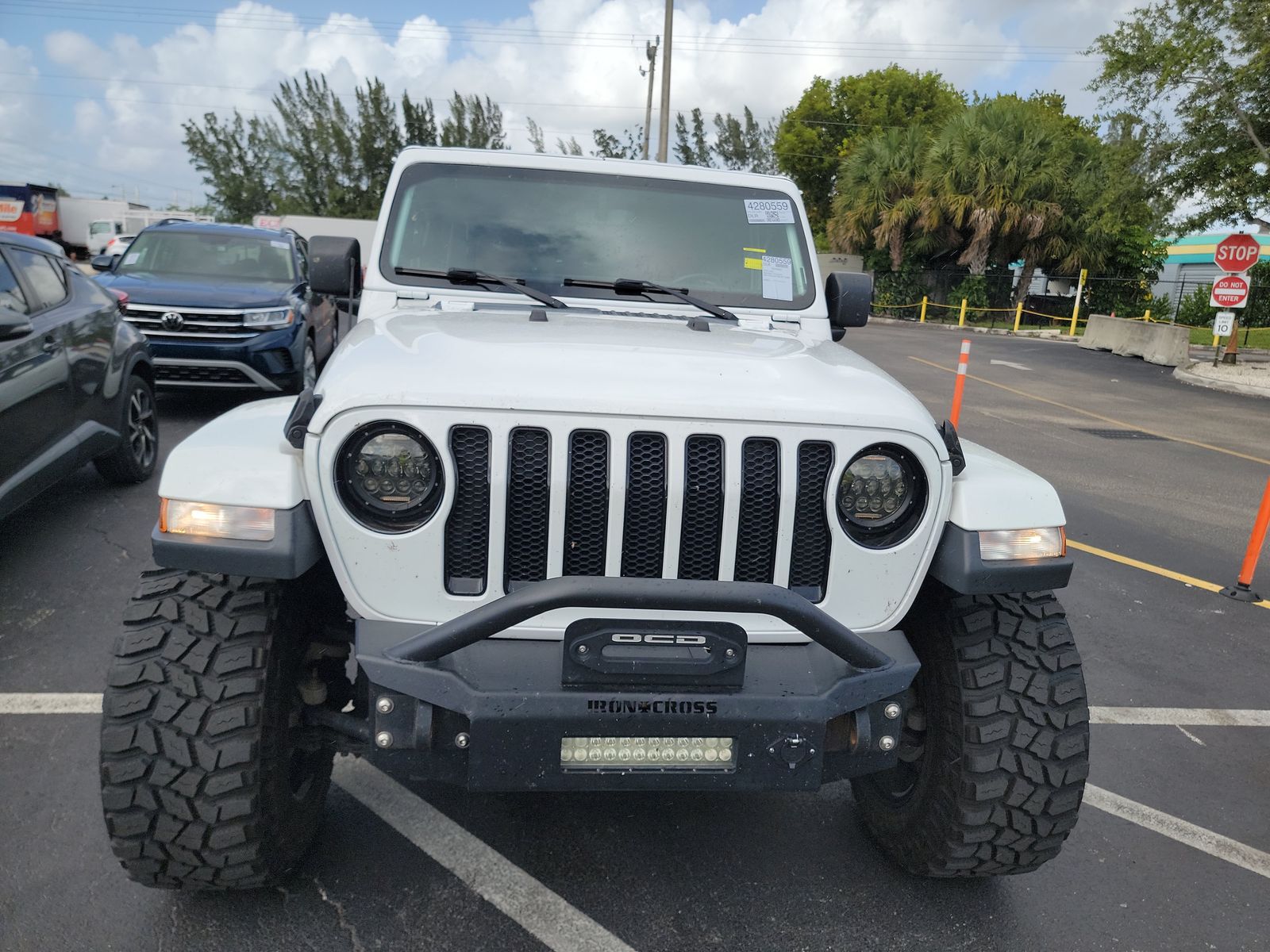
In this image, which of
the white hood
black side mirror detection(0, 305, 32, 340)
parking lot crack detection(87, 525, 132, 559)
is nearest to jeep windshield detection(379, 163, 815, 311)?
the white hood

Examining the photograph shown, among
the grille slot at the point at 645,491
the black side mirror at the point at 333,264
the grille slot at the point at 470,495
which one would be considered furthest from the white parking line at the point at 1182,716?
the black side mirror at the point at 333,264

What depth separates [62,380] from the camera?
17.5 ft

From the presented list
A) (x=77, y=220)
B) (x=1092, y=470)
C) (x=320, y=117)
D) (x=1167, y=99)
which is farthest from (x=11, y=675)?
(x=320, y=117)

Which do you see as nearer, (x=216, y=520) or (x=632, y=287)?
(x=216, y=520)

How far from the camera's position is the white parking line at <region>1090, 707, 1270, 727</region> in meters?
4.03

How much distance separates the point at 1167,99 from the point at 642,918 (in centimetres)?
2211

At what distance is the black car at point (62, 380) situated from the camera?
189 inches

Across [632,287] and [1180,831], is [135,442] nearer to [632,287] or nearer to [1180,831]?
[632,287]

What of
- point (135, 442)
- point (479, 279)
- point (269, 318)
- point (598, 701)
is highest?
point (479, 279)

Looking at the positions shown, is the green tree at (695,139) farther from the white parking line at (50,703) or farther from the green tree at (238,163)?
the white parking line at (50,703)

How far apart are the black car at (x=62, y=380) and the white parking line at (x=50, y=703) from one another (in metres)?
1.39

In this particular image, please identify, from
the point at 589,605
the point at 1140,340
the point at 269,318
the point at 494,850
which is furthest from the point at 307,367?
the point at 1140,340

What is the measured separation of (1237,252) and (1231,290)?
727 mm

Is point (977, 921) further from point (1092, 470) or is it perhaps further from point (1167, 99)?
point (1167, 99)
